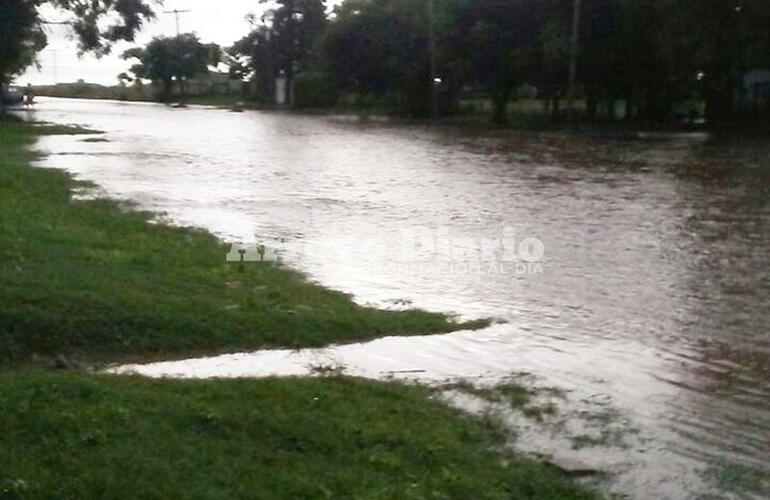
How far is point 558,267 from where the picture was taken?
13820 millimetres

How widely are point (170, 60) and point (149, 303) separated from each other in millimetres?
97034

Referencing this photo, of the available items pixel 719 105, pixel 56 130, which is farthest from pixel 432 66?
pixel 56 130

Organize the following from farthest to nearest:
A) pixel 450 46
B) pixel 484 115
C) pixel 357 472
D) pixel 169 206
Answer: pixel 484 115 < pixel 450 46 < pixel 169 206 < pixel 357 472

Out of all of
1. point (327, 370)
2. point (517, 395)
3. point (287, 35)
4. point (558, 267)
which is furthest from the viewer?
point (287, 35)

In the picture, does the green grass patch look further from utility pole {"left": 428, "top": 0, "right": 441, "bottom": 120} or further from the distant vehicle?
utility pole {"left": 428, "top": 0, "right": 441, "bottom": 120}

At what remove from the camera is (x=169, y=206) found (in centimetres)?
1936

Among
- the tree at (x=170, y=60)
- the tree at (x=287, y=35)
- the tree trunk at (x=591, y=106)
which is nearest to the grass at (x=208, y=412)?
the tree trunk at (x=591, y=106)

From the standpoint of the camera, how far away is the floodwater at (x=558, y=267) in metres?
7.66

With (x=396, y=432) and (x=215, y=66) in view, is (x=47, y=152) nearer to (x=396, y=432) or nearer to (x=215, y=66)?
(x=396, y=432)

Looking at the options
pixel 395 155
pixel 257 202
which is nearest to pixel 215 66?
pixel 395 155

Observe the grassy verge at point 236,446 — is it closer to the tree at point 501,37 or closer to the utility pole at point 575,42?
the utility pole at point 575,42

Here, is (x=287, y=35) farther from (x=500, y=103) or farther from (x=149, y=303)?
(x=149, y=303)

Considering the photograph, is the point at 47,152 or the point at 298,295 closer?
the point at 298,295

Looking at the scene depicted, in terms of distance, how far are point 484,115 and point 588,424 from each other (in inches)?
2239
